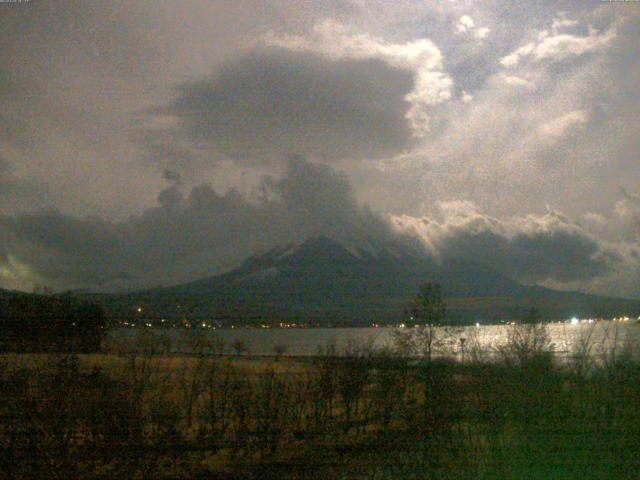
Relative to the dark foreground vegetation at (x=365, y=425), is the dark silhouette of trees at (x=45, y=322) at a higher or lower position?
higher

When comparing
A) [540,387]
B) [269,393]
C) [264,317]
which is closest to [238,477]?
[269,393]

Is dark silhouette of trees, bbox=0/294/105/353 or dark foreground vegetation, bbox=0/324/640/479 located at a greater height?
dark silhouette of trees, bbox=0/294/105/353

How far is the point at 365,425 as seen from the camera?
55.0ft

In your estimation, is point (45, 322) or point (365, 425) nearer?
point (365, 425)

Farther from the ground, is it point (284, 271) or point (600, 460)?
point (284, 271)

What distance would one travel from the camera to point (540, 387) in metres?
12.4

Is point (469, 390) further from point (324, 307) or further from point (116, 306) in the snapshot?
point (324, 307)

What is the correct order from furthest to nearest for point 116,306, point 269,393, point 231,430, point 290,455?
point 116,306, point 231,430, point 269,393, point 290,455

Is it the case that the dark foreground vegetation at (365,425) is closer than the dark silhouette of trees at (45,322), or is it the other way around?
the dark foreground vegetation at (365,425)

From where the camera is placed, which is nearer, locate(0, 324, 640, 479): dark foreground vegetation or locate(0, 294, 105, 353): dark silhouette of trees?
locate(0, 324, 640, 479): dark foreground vegetation

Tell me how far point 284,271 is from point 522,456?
179 m

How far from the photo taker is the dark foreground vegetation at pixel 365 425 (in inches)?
432

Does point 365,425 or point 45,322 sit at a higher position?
point 45,322

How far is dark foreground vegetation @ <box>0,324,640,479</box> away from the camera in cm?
1096
